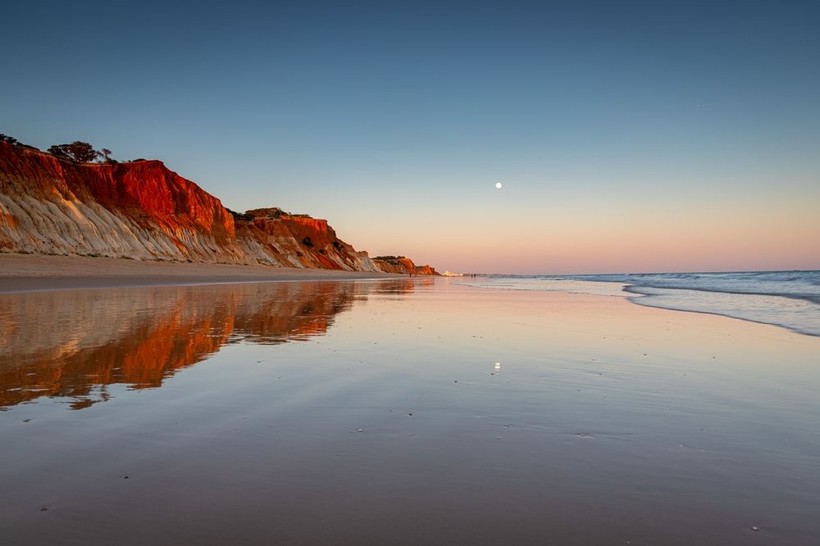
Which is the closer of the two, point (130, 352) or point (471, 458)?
point (471, 458)

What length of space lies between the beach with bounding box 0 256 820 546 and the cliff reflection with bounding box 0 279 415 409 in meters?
0.07

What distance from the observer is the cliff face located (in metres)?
44.8

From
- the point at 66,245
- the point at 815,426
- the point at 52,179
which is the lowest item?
the point at 815,426

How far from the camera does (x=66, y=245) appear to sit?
45156mm

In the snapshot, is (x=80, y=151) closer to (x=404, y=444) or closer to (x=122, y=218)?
(x=122, y=218)

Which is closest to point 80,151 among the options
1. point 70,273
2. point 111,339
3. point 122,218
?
point 122,218

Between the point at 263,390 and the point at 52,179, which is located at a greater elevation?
the point at 52,179

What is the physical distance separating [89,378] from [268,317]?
24.9 feet

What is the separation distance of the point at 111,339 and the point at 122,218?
60.3 m

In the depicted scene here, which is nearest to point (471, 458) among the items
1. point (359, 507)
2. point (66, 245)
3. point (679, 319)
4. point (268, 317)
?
Result: point (359, 507)

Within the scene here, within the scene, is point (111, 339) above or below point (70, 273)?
below

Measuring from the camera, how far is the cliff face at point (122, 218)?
44781 millimetres

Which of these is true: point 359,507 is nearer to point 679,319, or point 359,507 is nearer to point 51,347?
point 51,347

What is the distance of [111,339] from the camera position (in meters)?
8.76
